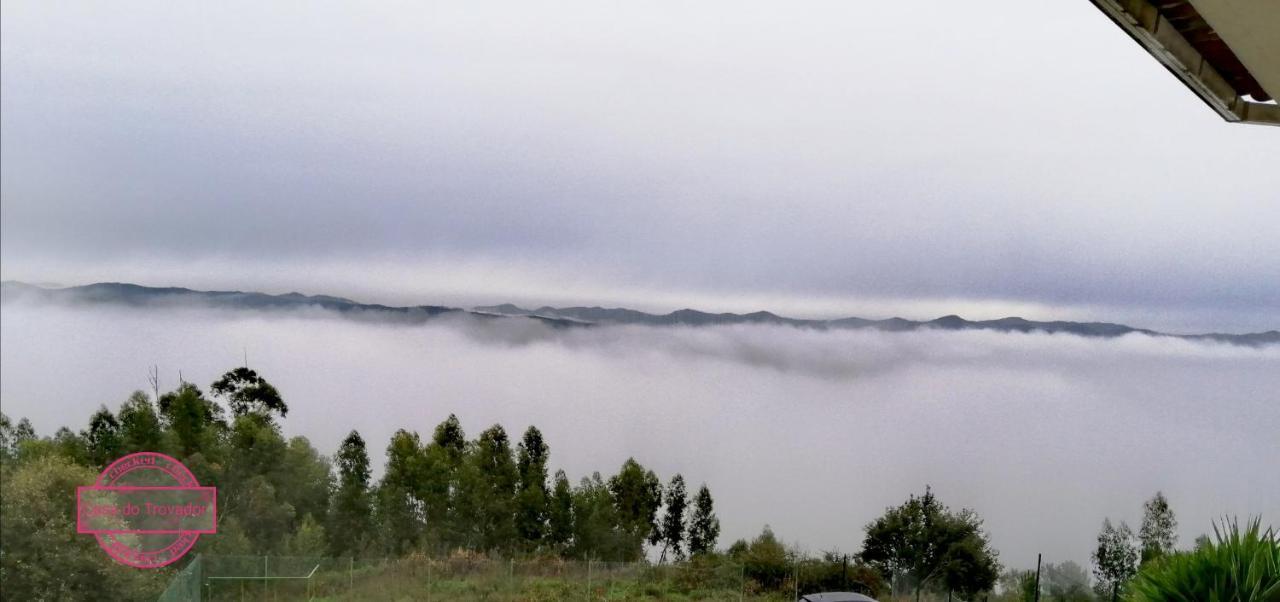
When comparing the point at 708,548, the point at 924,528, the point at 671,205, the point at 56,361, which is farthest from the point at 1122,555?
the point at 56,361

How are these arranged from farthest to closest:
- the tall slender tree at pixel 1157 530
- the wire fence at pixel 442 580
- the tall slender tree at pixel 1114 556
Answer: the tall slender tree at pixel 1157 530 → the tall slender tree at pixel 1114 556 → the wire fence at pixel 442 580

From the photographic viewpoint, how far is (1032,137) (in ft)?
45.9

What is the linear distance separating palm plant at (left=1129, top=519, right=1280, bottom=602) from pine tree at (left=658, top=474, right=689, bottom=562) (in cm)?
847

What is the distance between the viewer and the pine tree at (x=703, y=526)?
1348 cm

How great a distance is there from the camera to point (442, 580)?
12750mm

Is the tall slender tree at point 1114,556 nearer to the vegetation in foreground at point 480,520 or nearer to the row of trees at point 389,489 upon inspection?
the vegetation in foreground at point 480,520

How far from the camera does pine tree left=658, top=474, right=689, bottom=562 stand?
13531mm

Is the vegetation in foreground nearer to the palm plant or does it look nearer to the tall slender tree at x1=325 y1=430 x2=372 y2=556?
the tall slender tree at x1=325 y1=430 x2=372 y2=556

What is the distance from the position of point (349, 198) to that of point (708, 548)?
7.02m

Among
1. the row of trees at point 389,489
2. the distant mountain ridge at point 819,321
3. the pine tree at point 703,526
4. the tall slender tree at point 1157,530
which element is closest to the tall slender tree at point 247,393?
the row of trees at point 389,489

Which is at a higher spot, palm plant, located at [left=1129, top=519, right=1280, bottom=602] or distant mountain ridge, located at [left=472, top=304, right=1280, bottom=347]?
distant mountain ridge, located at [left=472, top=304, right=1280, bottom=347]

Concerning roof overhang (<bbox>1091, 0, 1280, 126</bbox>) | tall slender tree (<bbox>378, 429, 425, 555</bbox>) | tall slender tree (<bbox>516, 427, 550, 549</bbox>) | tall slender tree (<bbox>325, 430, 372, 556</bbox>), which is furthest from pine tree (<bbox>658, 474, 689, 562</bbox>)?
roof overhang (<bbox>1091, 0, 1280, 126</bbox>)

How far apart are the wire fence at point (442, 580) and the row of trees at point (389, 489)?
45 cm

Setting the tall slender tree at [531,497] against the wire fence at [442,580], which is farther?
the tall slender tree at [531,497]
